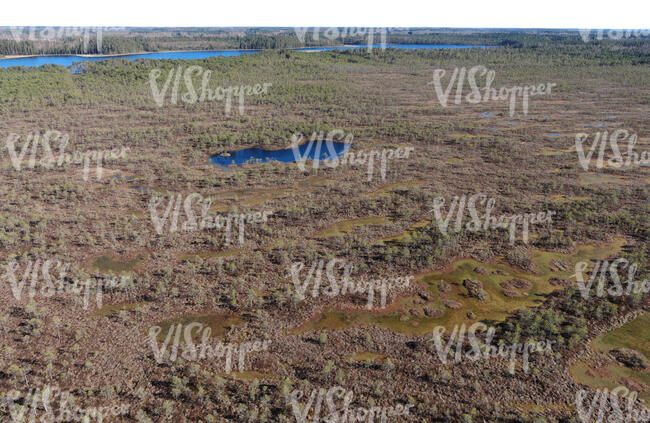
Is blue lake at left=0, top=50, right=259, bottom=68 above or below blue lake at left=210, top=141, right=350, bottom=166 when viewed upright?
above

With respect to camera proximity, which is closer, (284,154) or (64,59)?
(284,154)

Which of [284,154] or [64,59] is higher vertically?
[64,59]

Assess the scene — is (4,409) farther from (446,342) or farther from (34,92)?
(34,92)

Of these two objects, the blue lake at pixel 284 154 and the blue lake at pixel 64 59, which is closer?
the blue lake at pixel 284 154

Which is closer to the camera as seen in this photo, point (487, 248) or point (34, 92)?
point (487, 248)

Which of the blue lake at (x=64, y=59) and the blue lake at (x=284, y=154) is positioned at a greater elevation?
the blue lake at (x=64, y=59)

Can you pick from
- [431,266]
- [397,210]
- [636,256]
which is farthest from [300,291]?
[636,256]

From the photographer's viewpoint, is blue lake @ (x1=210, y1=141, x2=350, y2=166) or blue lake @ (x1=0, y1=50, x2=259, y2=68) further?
blue lake @ (x1=0, y1=50, x2=259, y2=68)

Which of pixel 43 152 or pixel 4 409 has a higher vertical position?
pixel 43 152
